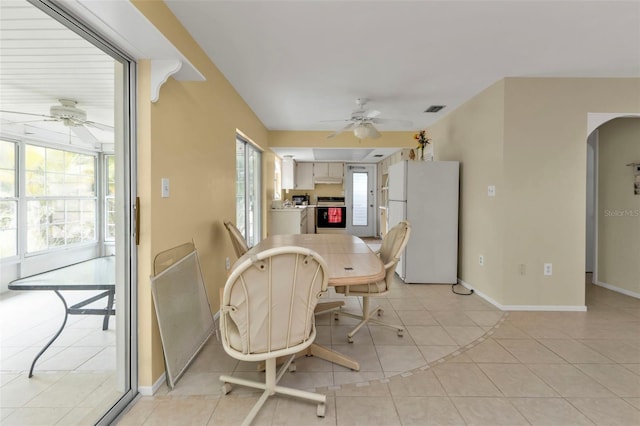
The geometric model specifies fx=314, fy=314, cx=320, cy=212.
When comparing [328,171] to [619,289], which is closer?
[619,289]

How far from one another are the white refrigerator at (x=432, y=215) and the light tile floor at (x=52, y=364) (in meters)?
3.33

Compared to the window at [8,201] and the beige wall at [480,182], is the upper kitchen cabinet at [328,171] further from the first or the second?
the window at [8,201]

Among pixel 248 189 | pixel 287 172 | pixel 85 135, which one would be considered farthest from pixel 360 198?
pixel 85 135

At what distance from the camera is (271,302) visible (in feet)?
4.79

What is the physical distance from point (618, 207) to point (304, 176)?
20.5 ft

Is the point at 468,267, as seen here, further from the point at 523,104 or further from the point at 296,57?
the point at 296,57

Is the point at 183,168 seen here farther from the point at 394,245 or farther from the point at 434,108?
the point at 434,108

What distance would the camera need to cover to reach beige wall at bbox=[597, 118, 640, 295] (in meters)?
3.65

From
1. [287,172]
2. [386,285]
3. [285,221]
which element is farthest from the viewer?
[287,172]

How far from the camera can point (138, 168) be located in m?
1.79

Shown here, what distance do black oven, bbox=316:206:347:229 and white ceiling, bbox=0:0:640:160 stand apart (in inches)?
194

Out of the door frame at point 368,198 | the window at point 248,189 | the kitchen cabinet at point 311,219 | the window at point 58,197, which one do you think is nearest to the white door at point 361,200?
the door frame at point 368,198

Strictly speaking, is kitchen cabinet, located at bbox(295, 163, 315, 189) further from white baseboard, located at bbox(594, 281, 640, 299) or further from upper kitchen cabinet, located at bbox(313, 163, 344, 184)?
white baseboard, located at bbox(594, 281, 640, 299)

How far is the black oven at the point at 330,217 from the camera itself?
8.29 metres
